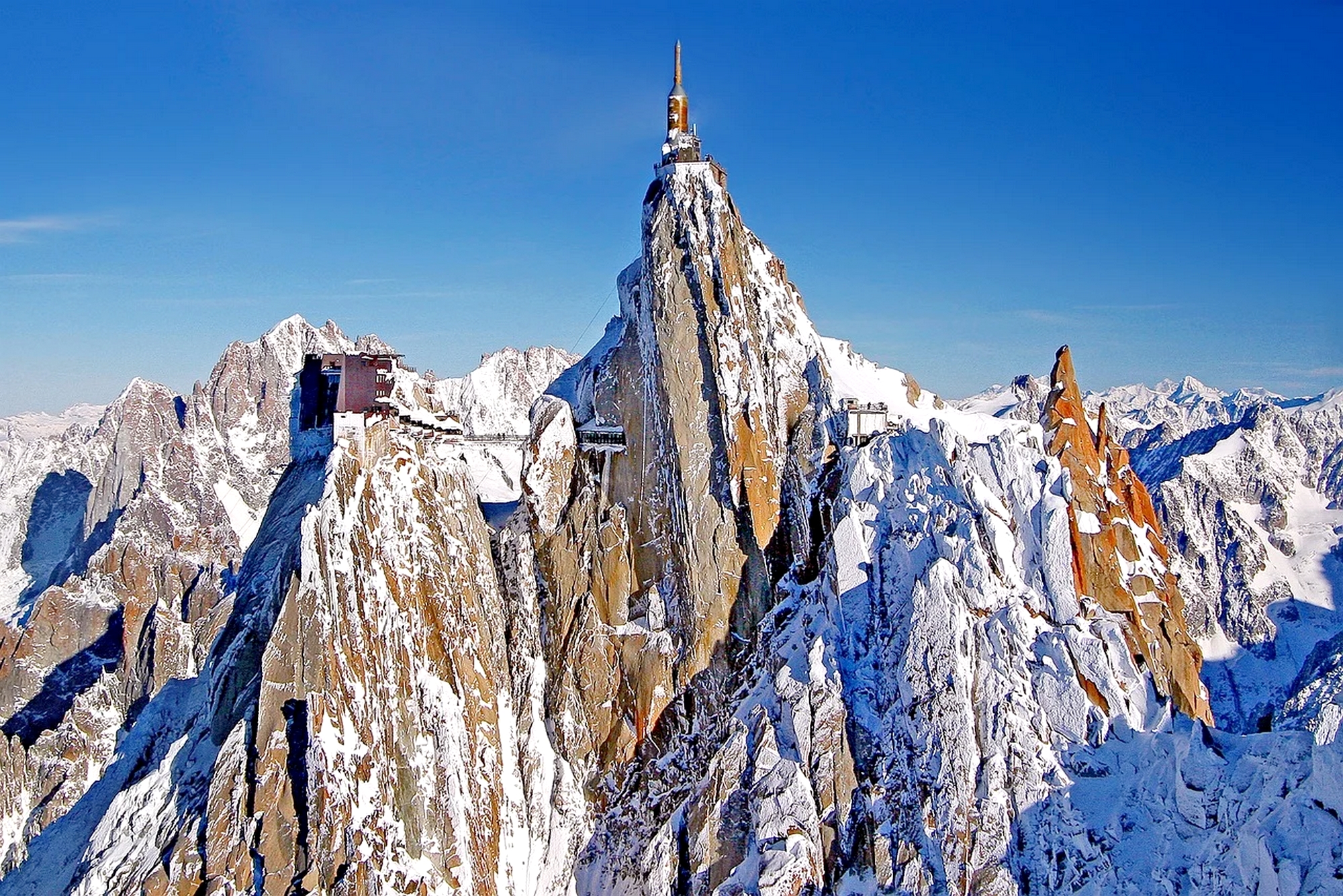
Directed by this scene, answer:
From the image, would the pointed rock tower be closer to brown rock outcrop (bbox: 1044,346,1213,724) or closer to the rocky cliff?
the rocky cliff

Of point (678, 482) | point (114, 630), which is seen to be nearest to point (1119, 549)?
point (678, 482)

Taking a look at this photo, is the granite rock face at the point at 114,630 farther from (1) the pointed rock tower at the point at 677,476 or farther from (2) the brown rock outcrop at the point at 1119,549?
(2) the brown rock outcrop at the point at 1119,549

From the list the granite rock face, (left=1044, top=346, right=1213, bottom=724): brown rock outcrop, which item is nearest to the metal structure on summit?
(left=1044, top=346, right=1213, bottom=724): brown rock outcrop

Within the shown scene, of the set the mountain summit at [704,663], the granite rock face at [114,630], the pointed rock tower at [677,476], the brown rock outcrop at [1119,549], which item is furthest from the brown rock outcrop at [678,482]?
the granite rock face at [114,630]

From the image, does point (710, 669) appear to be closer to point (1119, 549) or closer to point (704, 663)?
point (704, 663)

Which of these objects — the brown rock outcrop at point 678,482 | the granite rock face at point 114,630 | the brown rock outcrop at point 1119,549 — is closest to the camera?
the brown rock outcrop at point 1119,549

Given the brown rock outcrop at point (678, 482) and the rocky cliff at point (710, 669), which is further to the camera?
the brown rock outcrop at point (678, 482)

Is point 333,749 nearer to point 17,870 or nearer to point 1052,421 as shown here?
point 17,870
